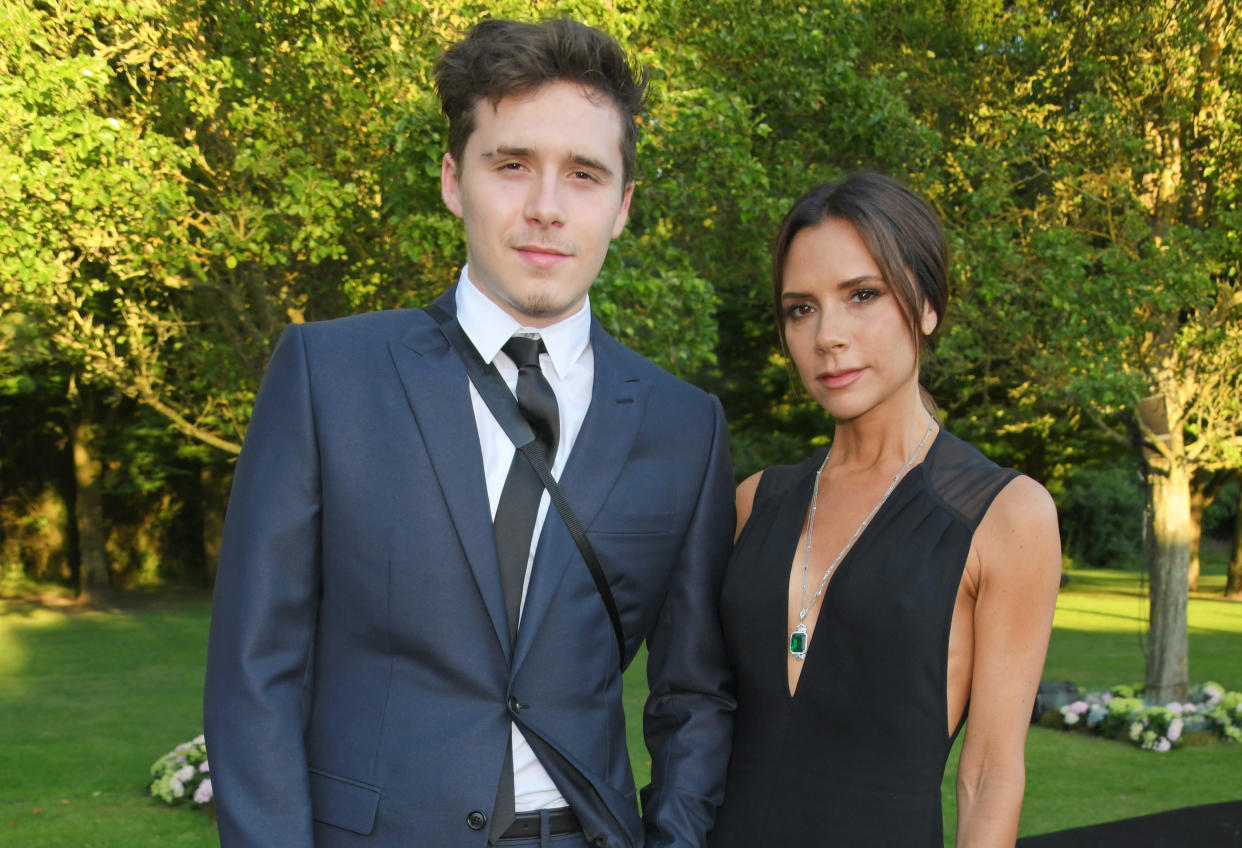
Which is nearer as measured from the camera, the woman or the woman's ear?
the woman

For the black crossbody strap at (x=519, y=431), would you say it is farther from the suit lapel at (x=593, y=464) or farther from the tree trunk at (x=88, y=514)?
the tree trunk at (x=88, y=514)

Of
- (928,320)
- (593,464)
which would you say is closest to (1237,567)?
(928,320)

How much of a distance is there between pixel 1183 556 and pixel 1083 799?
171 inches

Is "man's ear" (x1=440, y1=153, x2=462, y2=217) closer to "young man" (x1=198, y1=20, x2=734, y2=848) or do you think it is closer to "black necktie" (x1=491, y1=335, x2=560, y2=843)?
"young man" (x1=198, y1=20, x2=734, y2=848)

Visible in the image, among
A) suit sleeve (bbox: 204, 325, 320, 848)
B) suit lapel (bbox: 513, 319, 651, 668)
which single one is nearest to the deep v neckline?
suit lapel (bbox: 513, 319, 651, 668)

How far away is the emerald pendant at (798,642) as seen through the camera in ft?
10.4

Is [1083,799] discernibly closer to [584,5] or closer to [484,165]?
[584,5]

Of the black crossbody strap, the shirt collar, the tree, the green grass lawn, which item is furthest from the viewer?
the tree

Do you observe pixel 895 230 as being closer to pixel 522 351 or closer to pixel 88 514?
pixel 522 351

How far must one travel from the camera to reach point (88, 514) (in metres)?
26.4

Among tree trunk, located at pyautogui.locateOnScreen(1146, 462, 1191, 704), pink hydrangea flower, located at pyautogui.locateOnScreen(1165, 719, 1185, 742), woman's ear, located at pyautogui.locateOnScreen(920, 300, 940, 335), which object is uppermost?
woman's ear, located at pyautogui.locateOnScreen(920, 300, 940, 335)

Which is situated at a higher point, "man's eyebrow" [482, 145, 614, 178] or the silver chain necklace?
"man's eyebrow" [482, 145, 614, 178]

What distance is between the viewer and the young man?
249cm

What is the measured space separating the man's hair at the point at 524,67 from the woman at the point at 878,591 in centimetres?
71
